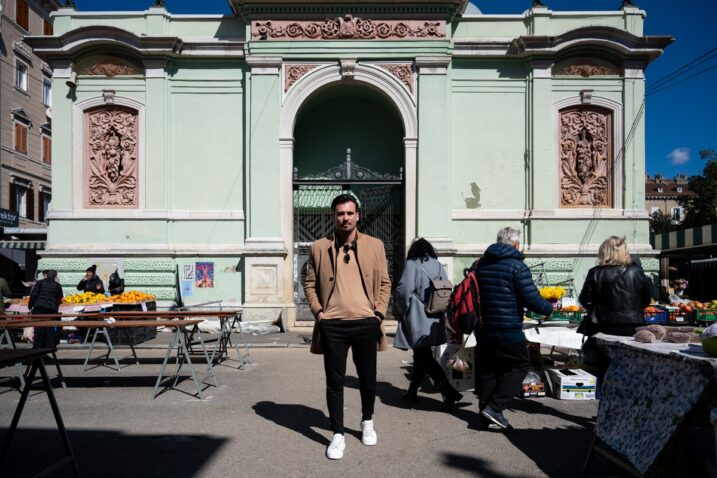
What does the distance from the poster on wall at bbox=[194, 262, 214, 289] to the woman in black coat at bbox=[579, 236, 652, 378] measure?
35.3 ft

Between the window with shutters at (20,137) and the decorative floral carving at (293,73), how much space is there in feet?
67.2

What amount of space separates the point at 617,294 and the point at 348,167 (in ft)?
35.8

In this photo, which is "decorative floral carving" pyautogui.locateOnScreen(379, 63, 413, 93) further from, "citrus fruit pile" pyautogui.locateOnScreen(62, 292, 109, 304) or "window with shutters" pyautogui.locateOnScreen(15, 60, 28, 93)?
"window with shutters" pyautogui.locateOnScreen(15, 60, 28, 93)

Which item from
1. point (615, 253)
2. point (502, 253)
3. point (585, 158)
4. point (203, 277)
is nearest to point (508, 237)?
point (502, 253)

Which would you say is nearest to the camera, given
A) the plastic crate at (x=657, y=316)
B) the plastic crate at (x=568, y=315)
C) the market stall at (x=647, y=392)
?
the market stall at (x=647, y=392)

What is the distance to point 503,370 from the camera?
5.64 m

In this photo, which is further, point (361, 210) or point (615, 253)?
point (361, 210)

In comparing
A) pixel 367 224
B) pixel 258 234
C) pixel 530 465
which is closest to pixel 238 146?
pixel 258 234

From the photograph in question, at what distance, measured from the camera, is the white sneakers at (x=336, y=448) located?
15.7 feet

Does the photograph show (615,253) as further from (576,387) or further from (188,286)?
(188,286)

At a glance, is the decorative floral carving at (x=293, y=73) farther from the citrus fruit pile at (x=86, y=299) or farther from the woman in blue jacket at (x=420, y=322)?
the woman in blue jacket at (x=420, y=322)

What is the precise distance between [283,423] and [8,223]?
83.5ft

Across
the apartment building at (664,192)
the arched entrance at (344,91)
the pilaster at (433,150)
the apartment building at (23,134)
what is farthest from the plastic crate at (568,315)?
the apartment building at (664,192)

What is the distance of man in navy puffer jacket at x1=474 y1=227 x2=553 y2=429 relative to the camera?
5.60 meters
